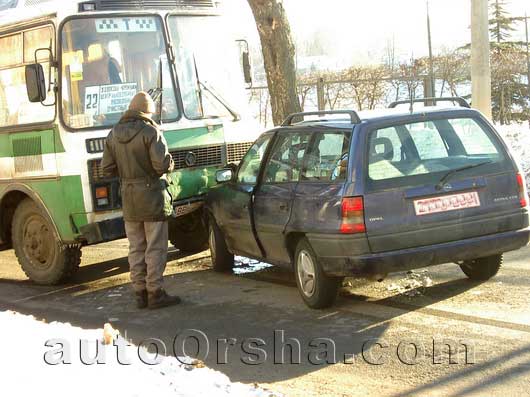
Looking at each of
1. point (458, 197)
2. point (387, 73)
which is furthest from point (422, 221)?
point (387, 73)

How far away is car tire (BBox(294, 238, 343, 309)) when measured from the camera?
7082 millimetres

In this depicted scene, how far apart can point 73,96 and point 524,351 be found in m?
5.35

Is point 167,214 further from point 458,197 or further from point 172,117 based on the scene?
point 458,197

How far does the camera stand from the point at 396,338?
622 centimetres

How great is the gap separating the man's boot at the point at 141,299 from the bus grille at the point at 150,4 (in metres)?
3.11

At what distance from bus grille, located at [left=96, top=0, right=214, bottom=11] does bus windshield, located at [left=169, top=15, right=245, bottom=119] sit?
14 cm

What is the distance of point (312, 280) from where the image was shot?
7.25 m

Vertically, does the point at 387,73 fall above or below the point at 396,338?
above

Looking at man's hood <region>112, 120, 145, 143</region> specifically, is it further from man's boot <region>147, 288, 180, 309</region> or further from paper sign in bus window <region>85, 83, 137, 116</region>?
man's boot <region>147, 288, 180, 309</region>

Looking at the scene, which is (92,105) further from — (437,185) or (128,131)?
(437,185)

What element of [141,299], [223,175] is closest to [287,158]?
[223,175]

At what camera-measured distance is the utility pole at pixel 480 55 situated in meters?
12.7

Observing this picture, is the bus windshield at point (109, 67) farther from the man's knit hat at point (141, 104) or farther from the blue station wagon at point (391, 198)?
the blue station wagon at point (391, 198)

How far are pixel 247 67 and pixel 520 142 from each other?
7617mm
